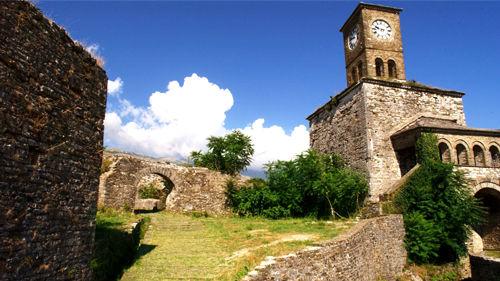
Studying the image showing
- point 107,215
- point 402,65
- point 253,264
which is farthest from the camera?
point 402,65

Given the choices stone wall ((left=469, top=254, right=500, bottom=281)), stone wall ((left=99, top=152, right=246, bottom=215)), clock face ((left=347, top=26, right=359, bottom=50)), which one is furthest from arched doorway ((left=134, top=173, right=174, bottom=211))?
stone wall ((left=469, top=254, right=500, bottom=281))

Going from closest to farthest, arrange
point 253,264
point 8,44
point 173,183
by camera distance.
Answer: point 8,44, point 253,264, point 173,183

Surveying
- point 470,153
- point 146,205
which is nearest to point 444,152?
point 470,153

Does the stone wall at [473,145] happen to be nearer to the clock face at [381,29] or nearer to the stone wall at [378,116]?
the stone wall at [378,116]

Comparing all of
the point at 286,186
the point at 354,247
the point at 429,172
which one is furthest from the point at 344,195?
the point at 354,247

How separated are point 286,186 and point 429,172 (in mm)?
7811

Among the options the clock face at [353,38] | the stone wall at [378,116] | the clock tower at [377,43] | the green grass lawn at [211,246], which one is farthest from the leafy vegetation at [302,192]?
the clock face at [353,38]

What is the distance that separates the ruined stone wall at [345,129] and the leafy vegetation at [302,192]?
1.33 m

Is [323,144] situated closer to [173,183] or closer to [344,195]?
[344,195]

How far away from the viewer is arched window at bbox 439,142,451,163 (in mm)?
19062

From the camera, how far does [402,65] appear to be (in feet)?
79.4

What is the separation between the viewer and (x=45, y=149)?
5.88 meters

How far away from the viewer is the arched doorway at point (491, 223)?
1978cm

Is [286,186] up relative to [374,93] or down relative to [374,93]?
down
